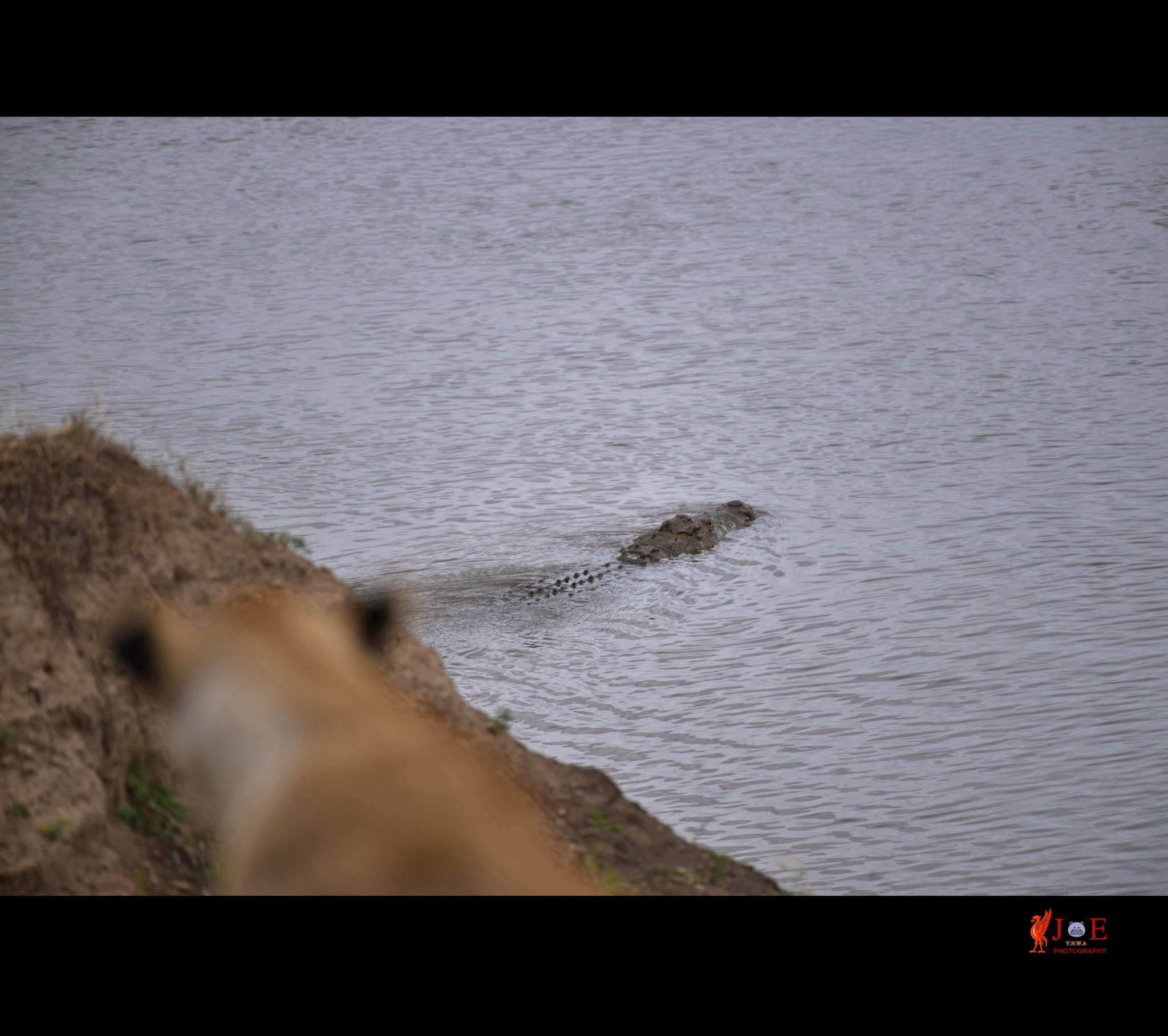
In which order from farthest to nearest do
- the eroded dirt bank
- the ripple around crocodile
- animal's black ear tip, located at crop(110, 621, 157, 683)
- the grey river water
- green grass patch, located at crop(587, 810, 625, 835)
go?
the ripple around crocodile, the grey river water, green grass patch, located at crop(587, 810, 625, 835), animal's black ear tip, located at crop(110, 621, 157, 683), the eroded dirt bank

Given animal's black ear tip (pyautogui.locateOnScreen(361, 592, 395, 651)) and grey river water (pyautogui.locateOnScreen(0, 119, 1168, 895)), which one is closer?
animal's black ear tip (pyautogui.locateOnScreen(361, 592, 395, 651))

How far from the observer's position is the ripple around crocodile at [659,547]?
565 inches

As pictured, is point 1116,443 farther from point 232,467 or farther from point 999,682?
point 232,467

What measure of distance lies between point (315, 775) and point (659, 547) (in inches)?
374

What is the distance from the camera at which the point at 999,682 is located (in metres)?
12.2

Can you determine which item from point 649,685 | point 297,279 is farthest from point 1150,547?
point 297,279

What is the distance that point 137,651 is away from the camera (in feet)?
20.7

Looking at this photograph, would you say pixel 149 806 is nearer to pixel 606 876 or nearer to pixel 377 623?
pixel 377 623

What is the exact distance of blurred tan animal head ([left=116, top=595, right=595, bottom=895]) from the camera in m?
5.93

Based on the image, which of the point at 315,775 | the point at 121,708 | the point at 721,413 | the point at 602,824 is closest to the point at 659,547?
the point at 721,413

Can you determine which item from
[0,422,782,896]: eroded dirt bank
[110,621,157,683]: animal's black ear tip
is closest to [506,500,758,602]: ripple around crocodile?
[0,422,782,896]: eroded dirt bank

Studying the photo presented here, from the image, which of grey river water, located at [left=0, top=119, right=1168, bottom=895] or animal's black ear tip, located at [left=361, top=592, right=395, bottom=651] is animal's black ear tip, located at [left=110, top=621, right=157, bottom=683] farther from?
grey river water, located at [left=0, top=119, right=1168, bottom=895]

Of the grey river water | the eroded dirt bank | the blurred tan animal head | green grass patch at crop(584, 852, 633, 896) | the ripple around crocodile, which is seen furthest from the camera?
the ripple around crocodile

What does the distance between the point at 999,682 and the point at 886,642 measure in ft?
4.21
